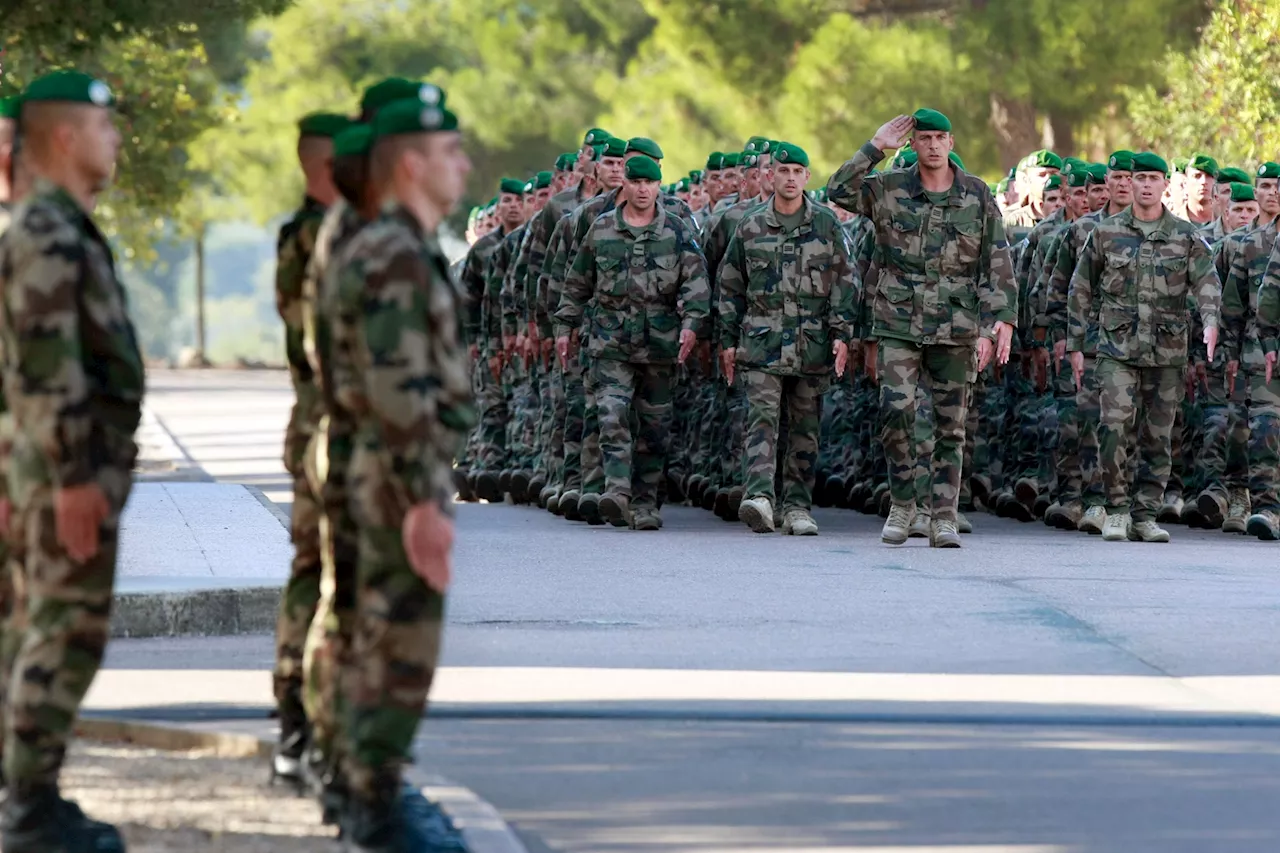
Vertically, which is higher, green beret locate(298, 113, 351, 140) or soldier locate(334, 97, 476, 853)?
green beret locate(298, 113, 351, 140)

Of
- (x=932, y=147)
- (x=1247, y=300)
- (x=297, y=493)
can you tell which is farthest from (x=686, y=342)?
(x=297, y=493)

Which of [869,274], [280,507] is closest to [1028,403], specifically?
[869,274]

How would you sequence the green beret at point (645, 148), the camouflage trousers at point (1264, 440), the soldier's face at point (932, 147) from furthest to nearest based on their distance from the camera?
1. the camouflage trousers at point (1264, 440)
2. the green beret at point (645, 148)
3. the soldier's face at point (932, 147)

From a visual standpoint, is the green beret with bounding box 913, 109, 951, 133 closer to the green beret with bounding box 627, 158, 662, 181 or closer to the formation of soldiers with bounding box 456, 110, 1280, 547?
the formation of soldiers with bounding box 456, 110, 1280, 547

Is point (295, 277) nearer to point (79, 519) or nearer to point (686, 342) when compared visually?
point (79, 519)

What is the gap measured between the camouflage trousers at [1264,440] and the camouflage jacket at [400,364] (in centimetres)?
1120

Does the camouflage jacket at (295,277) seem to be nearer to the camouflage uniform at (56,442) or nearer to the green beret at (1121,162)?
the camouflage uniform at (56,442)

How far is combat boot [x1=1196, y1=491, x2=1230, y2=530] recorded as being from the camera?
17.5 meters

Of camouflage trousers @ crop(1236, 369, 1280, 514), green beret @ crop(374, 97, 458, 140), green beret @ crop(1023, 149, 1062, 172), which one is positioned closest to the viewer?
green beret @ crop(374, 97, 458, 140)

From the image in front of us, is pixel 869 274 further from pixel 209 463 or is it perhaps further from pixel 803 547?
pixel 209 463

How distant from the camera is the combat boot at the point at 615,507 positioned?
16.7 metres

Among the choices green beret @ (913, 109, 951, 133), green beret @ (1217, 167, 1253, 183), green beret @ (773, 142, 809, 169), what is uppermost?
green beret @ (913, 109, 951, 133)

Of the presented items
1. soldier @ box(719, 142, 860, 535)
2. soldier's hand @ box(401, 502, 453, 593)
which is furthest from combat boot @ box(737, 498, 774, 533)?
soldier's hand @ box(401, 502, 453, 593)

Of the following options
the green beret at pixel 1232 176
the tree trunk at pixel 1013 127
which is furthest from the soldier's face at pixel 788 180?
the tree trunk at pixel 1013 127
